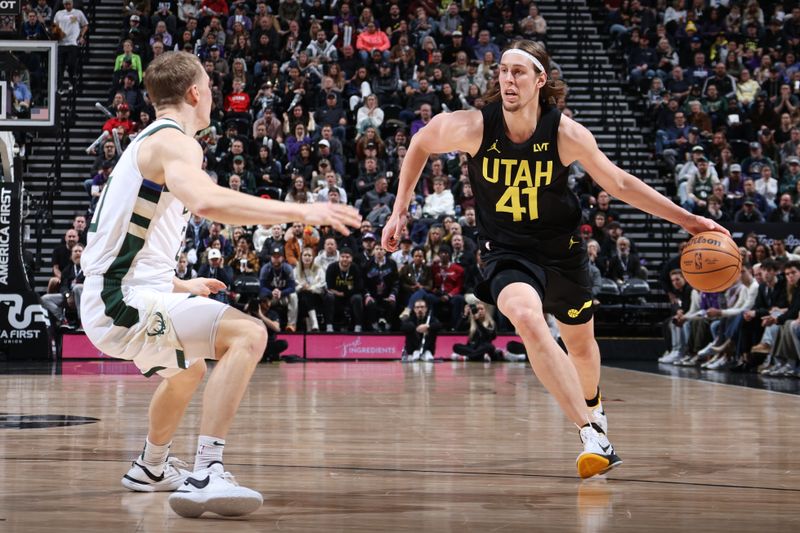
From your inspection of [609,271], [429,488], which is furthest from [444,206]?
[429,488]

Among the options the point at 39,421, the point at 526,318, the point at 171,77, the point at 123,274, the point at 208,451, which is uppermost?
the point at 171,77

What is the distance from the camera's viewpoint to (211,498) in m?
3.69

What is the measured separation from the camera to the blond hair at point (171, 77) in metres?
4.14

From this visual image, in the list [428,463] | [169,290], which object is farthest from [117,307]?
[428,463]

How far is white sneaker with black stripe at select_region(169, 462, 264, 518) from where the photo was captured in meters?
3.69

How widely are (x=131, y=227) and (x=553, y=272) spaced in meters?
2.25

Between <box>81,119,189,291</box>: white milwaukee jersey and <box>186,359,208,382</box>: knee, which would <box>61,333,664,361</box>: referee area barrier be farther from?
<box>81,119,189,291</box>: white milwaukee jersey

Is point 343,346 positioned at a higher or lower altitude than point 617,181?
lower

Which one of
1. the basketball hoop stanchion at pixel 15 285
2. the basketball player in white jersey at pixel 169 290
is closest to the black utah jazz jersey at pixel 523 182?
the basketball player in white jersey at pixel 169 290

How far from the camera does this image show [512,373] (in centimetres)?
1237

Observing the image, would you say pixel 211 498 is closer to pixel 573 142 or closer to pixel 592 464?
pixel 592 464

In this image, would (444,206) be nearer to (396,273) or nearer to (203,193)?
(396,273)

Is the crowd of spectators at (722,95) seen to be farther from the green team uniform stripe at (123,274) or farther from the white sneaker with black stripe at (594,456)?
the green team uniform stripe at (123,274)

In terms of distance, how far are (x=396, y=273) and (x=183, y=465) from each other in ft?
35.4
